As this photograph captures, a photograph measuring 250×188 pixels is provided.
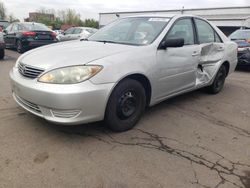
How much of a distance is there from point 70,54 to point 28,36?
342 inches

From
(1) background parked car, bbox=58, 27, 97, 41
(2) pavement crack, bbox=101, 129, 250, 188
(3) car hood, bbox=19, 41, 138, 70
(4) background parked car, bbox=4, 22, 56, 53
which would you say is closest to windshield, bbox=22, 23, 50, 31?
(4) background parked car, bbox=4, 22, 56, 53

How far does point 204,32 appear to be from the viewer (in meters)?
5.00

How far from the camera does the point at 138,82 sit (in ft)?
11.7

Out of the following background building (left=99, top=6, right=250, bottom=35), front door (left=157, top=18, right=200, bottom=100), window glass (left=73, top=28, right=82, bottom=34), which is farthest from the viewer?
background building (left=99, top=6, right=250, bottom=35)

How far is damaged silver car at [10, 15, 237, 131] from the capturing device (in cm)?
299

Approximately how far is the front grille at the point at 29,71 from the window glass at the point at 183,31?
1952 mm

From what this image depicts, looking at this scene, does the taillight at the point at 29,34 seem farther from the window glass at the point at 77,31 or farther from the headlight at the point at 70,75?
the headlight at the point at 70,75

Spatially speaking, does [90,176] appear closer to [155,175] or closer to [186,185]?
[155,175]

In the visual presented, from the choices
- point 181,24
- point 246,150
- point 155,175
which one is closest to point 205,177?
point 155,175

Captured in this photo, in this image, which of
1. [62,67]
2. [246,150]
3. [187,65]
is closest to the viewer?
[62,67]

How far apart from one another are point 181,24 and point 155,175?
2671 millimetres

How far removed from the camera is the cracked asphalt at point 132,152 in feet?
8.45

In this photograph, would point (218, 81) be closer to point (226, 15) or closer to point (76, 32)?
point (76, 32)

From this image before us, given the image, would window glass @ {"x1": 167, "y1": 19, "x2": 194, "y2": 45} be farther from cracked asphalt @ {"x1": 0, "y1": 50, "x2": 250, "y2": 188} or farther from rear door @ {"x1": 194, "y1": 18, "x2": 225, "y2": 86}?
cracked asphalt @ {"x1": 0, "y1": 50, "x2": 250, "y2": 188}
